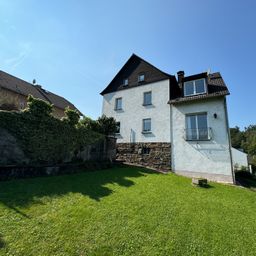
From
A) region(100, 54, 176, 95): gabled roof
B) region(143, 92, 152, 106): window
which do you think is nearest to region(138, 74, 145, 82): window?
region(100, 54, 176, 95): gabled roof

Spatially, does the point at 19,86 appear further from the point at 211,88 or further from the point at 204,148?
the point at 204,148

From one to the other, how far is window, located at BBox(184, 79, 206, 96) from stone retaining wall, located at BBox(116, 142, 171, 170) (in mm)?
4784

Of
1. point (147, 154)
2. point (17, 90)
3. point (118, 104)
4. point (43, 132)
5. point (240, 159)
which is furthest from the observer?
point (240, 159)

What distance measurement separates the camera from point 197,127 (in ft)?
39.6

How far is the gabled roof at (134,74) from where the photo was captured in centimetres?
1533

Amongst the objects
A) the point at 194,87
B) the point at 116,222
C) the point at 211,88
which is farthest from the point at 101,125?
the point at 116,222

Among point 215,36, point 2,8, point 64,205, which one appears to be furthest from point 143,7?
point 64,205

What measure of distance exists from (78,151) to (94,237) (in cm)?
761

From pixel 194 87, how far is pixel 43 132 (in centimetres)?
1178

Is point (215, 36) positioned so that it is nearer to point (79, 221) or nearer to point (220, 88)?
point (220, 88)

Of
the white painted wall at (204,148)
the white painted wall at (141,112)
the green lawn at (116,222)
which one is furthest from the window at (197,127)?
the green lawn at (116,222)

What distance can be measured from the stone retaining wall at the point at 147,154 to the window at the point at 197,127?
78.0 inches

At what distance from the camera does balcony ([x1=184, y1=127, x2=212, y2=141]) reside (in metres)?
11.4

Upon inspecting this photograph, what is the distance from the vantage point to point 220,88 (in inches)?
470
